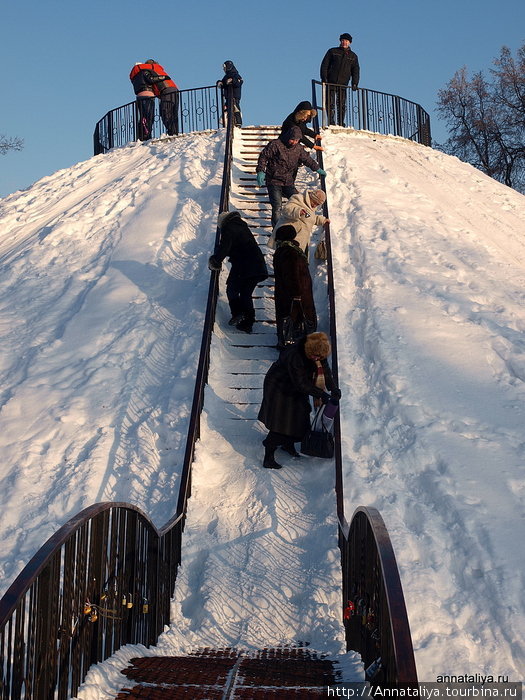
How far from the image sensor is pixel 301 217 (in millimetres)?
10156

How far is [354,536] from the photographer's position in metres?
4.97

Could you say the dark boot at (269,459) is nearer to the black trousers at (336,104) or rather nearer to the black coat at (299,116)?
the black coat at (299,116)

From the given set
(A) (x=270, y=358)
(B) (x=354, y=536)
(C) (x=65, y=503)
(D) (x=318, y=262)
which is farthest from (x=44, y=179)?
(B) (x=354, y=536)

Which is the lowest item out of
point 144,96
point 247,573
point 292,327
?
point 247,573

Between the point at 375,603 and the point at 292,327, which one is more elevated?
the point at 292,327

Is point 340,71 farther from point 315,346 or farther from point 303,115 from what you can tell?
point 315,346

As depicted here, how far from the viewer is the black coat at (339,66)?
66.4 feet

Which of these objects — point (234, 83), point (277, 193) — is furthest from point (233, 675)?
point (234, 83)

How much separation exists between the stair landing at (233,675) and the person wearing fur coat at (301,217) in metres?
5.96

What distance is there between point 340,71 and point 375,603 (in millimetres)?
18599

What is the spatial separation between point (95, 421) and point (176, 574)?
3182mm

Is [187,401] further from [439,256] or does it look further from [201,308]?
[439,256]

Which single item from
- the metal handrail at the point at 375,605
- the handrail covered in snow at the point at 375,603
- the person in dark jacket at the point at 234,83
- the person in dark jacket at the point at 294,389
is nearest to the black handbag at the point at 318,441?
the person in dark jacket at the point at 294,389

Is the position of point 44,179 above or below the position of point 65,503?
above
